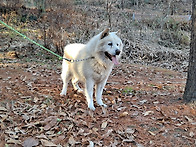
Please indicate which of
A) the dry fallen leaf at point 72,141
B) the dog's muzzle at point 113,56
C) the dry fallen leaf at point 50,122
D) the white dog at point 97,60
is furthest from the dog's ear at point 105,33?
the dry fallen leaf at point 72,141

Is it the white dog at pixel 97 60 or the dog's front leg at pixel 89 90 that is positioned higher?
the white dog at pixel 97 60

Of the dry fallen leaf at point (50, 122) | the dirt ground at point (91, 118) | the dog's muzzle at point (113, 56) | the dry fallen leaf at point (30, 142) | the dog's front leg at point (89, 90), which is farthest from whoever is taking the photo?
the dog's front leg at point (89, 90)

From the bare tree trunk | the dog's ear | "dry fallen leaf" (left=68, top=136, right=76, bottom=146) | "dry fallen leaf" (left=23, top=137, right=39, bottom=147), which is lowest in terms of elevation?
"dry fallen leaf" (left=68, top=136, right=76, bottom=146)

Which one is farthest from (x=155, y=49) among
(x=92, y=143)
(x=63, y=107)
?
(x=92, y=143)

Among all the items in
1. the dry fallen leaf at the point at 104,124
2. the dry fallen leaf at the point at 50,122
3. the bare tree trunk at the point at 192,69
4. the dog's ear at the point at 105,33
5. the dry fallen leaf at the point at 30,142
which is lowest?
the dry fallen leaf at the point at 104,124

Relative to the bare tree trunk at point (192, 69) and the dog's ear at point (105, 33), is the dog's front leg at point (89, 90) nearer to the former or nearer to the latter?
the dog's ear at point (105, 33)

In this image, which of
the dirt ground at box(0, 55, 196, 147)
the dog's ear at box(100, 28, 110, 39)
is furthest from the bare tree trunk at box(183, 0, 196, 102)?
the dog's ear at box(100, 28, 110, 39)

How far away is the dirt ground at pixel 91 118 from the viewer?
3.14 meters

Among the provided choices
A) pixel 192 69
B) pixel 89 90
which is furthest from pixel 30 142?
pixel 192 69

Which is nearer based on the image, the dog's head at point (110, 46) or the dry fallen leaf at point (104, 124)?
the dry fallen leaf at point (104, 124)

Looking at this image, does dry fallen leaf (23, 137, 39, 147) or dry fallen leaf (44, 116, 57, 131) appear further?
dry fallen leaf (44, 116, 57, 131)

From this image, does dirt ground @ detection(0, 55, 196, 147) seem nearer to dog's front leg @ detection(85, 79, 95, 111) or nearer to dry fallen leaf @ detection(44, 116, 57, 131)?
dry fallen leaf @ detection(44, 116, 57, 131)

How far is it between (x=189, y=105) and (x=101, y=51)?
2.18m

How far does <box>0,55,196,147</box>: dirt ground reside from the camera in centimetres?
314
